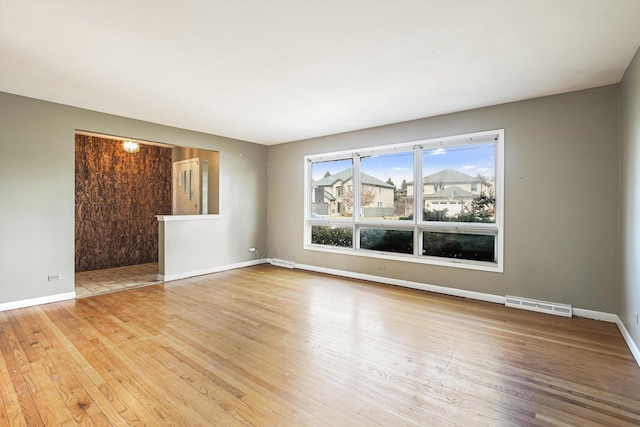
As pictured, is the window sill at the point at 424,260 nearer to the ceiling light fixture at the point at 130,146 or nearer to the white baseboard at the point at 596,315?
the white baseboard at the point at 596,315

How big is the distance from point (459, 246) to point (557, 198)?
135 centimetres

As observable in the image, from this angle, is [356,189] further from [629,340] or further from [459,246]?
[629,340]

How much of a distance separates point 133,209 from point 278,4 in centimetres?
616

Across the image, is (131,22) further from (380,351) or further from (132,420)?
(380,351)

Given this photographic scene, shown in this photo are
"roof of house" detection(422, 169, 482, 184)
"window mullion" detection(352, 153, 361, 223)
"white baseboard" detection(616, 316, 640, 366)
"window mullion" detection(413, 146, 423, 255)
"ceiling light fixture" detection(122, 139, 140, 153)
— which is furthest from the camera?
"ceiling light fixture" detection(122, 139, 140, 153)

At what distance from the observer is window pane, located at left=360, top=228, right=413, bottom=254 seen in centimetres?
509

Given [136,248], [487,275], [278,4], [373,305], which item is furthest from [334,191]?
[136,248]

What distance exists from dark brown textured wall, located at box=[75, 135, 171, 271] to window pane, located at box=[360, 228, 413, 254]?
15.8ft

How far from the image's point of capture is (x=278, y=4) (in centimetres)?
211

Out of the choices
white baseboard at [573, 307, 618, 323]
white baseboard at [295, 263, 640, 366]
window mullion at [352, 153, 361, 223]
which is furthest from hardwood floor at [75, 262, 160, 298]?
white baseboard at [573, 307, 618, 323]

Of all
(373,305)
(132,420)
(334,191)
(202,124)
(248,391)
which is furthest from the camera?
(334,191)

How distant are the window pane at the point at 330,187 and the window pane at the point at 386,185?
350 mm

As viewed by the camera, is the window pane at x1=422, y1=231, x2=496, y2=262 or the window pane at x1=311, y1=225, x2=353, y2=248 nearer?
the window pane at x1=422, y1=231, x2=496, y2=262

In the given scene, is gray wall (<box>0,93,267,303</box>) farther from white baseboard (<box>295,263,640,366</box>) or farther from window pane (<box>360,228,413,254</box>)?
window pane (<box>360,228,413,254</box>)
